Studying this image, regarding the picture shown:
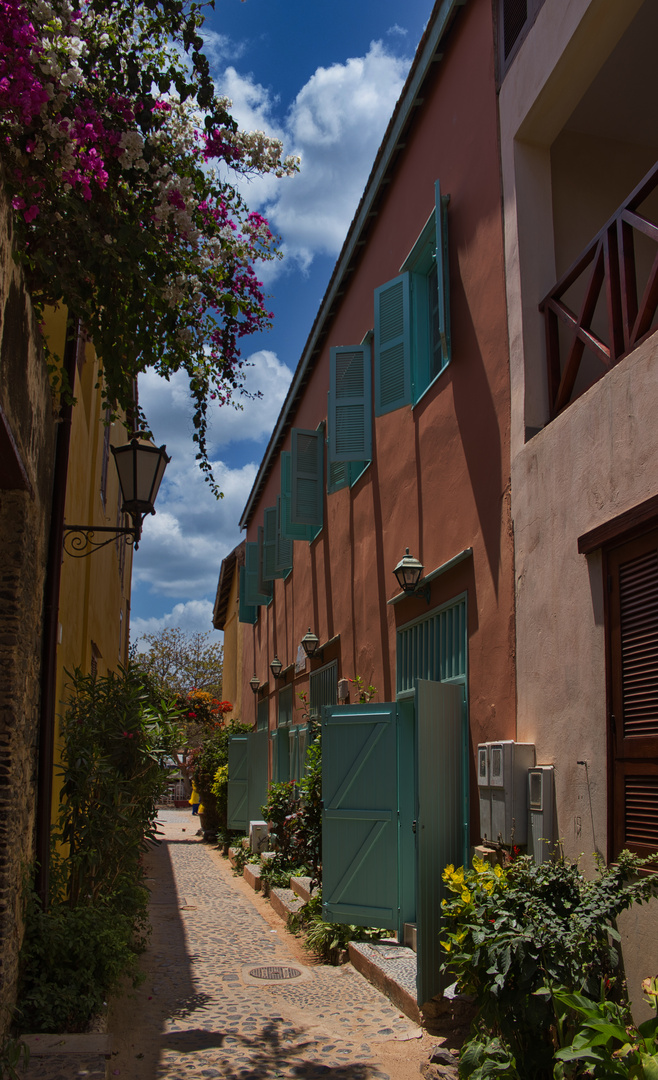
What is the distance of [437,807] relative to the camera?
6.38 meters

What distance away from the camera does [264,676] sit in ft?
63.2

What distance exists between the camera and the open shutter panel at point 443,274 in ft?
23.8

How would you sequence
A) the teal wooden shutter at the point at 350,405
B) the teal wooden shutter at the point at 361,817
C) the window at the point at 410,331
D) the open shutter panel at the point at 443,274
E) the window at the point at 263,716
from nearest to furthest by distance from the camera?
the open shutter panel at the point at 443,274, the teal wooden shutter at the point at 361,817, the window at the point at 410,331, the teal wooden shutter at the point at 350,405, the window at the point at 263,716

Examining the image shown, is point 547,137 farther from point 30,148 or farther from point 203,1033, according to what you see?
point 203,1033

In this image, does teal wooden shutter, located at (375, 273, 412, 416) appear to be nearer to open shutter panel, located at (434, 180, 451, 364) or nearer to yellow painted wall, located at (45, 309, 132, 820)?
open shutter panel, located at (434, 180, 451, 364)

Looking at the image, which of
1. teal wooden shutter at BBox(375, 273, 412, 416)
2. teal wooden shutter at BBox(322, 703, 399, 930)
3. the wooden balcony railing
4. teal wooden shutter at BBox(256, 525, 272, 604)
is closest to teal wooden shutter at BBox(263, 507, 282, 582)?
teal wooden shutter at BBox(256, 525, 272, 604)

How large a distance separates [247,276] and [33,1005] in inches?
183

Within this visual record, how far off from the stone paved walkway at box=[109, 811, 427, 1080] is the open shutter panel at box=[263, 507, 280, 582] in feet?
24.7

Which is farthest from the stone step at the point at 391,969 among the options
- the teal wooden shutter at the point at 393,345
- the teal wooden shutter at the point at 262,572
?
the teal wooden shutter at the point at 262,572

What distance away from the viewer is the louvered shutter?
420cm

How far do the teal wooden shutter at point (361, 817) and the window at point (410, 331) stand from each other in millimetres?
2949

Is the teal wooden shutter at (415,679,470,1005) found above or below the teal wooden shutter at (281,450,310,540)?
below

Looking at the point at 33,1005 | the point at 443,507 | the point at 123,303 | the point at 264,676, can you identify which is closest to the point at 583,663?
the point at 443,507

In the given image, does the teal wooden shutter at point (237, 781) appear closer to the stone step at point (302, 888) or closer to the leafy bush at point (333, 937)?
the stone step at point (302, 888)
